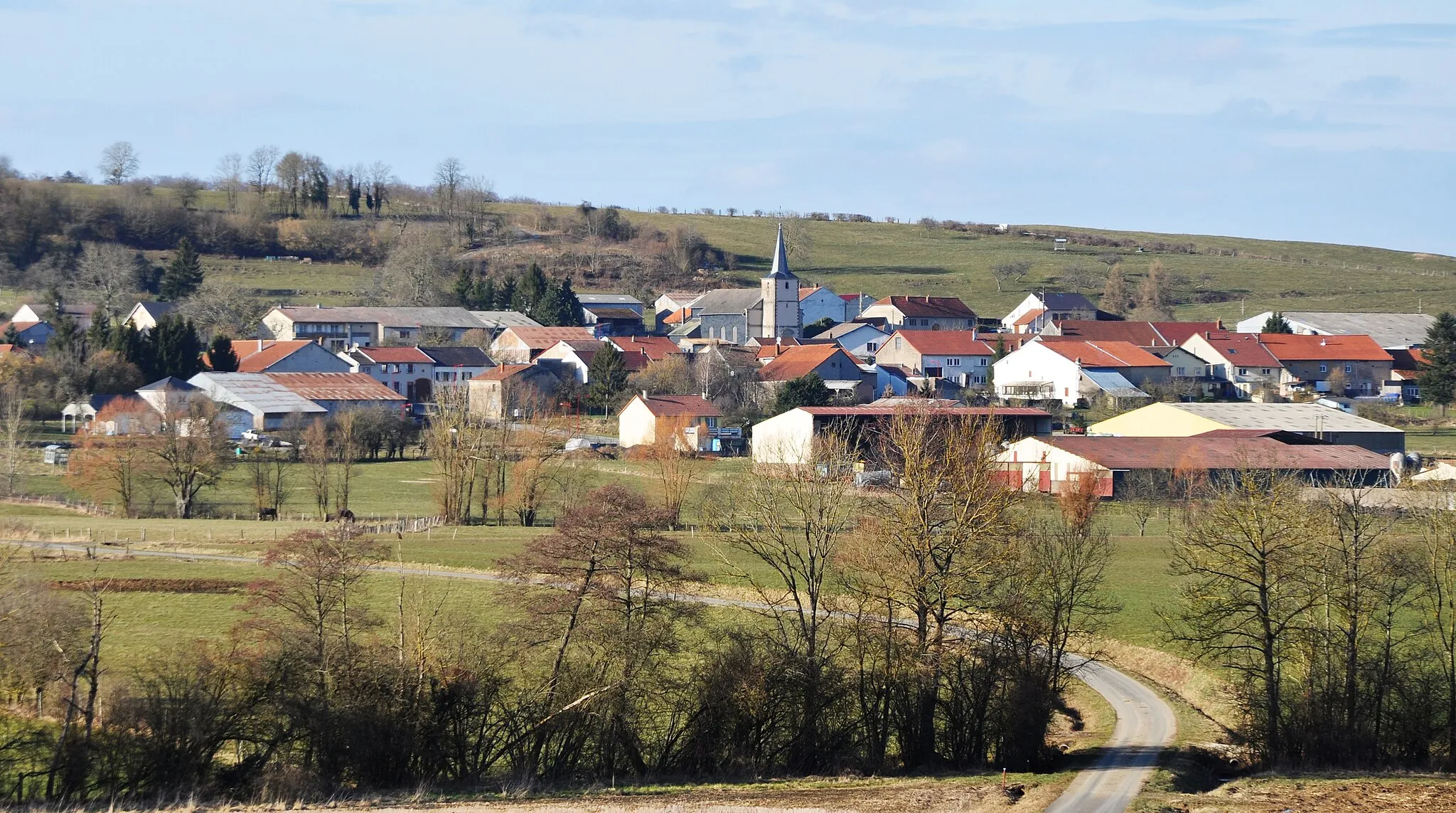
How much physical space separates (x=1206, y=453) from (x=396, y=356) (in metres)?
51.4

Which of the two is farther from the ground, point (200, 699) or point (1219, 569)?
point (1219, 569)

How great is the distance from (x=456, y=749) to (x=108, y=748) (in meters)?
5.31

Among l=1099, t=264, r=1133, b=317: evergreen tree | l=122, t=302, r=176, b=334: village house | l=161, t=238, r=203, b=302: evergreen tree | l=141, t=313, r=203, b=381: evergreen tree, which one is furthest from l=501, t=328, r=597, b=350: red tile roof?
l=1099, t=264, r=1133, b=317: evergreen tree

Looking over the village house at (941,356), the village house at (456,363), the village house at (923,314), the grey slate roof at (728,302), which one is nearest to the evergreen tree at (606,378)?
the village house at (456,363)

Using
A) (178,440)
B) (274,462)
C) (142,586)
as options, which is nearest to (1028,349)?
(274,462)

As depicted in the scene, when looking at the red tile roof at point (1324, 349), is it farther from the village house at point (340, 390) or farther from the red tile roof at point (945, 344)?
the village house at point (340, 390)

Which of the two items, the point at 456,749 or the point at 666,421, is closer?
the point at 456,749

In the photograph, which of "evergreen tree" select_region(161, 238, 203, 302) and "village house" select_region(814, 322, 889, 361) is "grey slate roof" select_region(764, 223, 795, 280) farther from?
"evergreen tree" select_region(161, 238, 203, 302)

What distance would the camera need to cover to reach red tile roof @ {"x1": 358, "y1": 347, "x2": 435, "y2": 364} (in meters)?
86.8

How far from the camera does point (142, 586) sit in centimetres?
3462

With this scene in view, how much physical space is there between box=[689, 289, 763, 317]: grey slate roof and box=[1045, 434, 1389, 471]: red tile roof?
57.5m

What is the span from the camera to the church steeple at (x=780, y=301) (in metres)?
113

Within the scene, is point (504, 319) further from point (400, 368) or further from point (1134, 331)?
point (1134, 331)

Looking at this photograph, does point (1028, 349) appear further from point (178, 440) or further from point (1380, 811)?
point (1380, 811)
